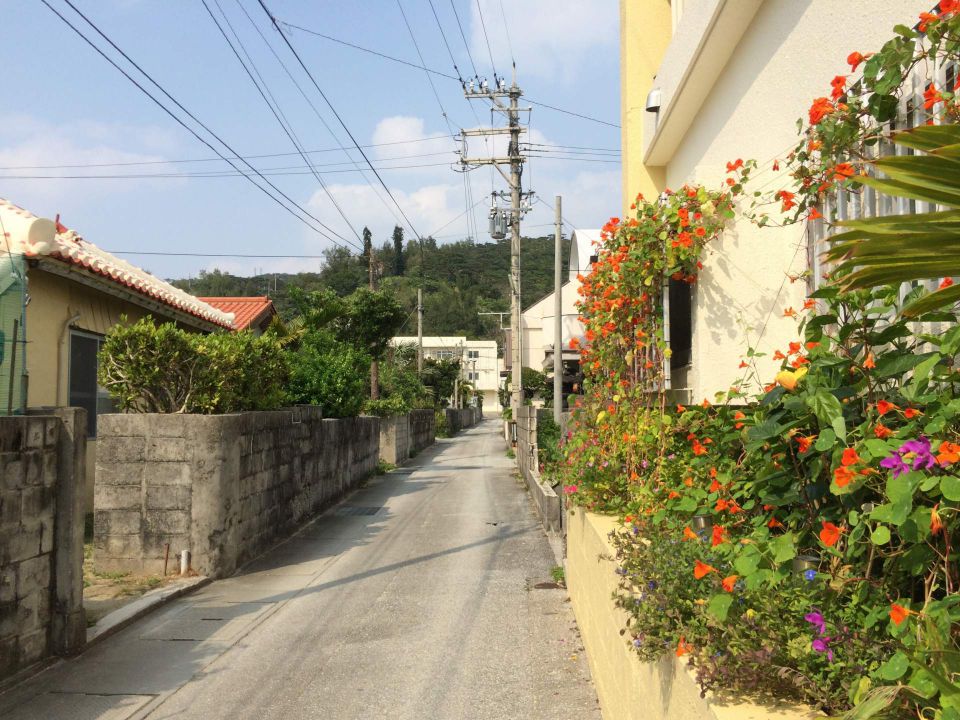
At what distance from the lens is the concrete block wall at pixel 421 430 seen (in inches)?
1182

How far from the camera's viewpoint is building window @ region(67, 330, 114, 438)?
11.0 m

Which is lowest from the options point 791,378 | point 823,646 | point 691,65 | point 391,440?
point 391,440

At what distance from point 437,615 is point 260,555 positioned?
358 cm

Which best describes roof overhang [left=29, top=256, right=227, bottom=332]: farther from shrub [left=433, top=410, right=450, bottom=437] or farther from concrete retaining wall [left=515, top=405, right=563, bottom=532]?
shrub [left=433, top=410, right=450, bottom=437]

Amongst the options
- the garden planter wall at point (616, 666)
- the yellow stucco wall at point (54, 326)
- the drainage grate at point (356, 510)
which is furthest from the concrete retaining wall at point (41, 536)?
the drainage grate at point (356, 510)

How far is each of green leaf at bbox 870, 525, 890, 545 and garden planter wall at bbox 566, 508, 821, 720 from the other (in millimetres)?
518

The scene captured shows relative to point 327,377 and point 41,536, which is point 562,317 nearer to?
point 327,377

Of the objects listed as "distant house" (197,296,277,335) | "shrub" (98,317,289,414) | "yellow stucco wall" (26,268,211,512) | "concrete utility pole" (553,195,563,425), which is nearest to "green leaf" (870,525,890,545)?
"shrub" (98,317,289,414)

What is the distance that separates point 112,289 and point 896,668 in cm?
1100

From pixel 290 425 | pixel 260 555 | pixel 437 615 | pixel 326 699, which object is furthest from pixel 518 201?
pixel 326 699

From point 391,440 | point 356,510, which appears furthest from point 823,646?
point 391,440

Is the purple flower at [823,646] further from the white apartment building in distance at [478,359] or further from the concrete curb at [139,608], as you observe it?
the white apartment building in distance at [478,359]

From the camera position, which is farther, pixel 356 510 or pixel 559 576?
pixel 356 510

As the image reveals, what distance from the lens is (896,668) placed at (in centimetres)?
183
